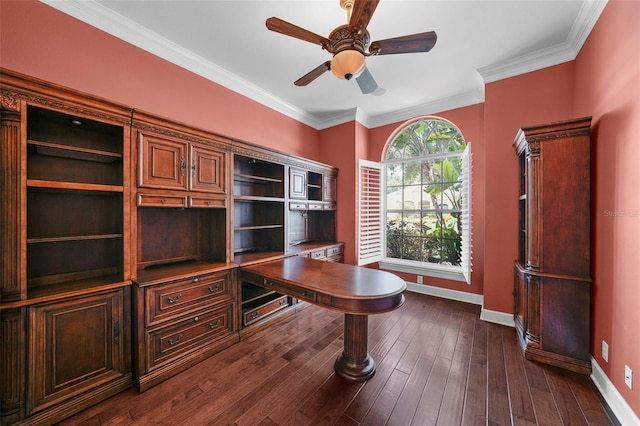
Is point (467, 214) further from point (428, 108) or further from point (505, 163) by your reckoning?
point (428, 108)

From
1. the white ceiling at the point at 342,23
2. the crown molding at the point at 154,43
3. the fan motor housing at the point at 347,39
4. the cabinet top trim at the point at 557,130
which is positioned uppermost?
the white ceiling at the point at 342,23

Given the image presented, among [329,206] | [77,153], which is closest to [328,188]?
Result: [329,206]

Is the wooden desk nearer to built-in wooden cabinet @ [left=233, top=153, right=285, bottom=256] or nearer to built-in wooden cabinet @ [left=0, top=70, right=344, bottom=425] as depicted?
built-in wooden cabinet @ [left=0, top=70, right=344, bottom=425]

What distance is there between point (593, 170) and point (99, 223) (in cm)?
436

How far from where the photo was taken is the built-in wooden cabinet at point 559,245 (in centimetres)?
205

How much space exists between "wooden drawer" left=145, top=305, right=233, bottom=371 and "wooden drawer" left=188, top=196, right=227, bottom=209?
1.05 m

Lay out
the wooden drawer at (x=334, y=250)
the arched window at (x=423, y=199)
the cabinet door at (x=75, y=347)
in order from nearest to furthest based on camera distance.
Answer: the cabinet door at (x=75, y=347), the arched window at (x=423, y=199), the wooden drawer at (x=334, y=250)

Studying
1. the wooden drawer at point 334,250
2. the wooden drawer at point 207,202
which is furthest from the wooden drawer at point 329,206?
the wooden drawer at point 207,202

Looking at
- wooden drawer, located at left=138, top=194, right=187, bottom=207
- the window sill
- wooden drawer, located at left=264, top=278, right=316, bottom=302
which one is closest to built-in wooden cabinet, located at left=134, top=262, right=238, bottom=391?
wooden drawer, located at left=264, top=278, right=316, bottom=302

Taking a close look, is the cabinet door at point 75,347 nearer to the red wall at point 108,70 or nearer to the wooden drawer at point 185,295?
the wooden drawer at point 185,295

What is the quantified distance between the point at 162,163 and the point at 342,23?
7.02 ft

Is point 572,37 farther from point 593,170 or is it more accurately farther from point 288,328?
point 288,328

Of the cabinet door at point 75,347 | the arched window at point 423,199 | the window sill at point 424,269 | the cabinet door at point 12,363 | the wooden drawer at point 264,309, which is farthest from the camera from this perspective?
the arched window at point 423,199

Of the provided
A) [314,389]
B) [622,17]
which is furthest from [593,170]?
[314,389]
